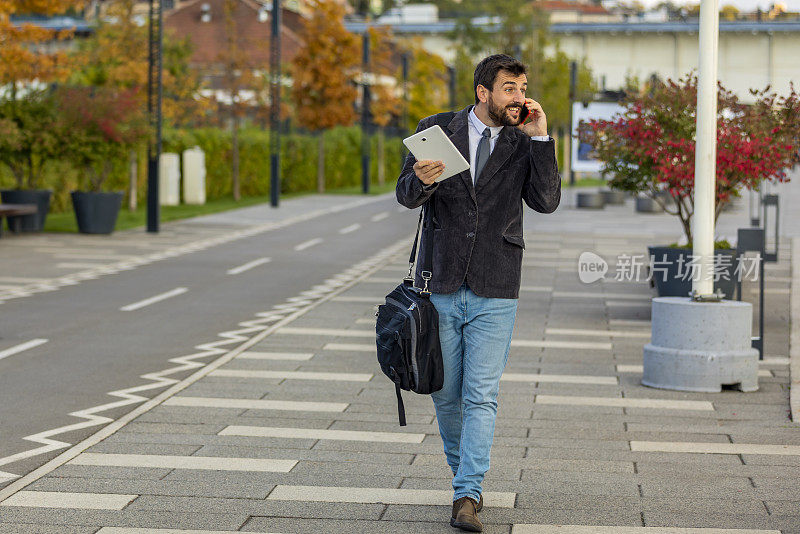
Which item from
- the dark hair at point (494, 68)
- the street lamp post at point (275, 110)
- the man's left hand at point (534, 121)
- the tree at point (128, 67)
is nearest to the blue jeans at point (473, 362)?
the man's left hand at point (534, 121)

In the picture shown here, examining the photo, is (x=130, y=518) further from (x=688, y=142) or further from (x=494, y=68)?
(x=688, y=142)

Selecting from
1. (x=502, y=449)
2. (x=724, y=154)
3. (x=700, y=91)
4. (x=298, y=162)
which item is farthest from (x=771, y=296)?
(x=298, y=162)

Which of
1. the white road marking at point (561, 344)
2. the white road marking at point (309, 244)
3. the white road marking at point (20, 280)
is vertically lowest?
the white road marking at point (561, 344)

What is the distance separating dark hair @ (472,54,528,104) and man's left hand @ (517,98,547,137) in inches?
5.4

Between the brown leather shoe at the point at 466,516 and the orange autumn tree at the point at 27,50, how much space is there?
19.1 meters

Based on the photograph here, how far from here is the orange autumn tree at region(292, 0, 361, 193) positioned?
43406mm

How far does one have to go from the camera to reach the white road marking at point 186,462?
21.6ft

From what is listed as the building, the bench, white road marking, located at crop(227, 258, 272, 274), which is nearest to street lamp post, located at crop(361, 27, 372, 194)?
the building

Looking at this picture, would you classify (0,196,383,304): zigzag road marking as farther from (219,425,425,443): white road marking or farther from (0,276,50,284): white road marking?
(219,425,425,443): white road marking

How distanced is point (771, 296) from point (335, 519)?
1036 cm

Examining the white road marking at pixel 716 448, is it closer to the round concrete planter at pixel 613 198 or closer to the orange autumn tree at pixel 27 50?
the orange autumn tree at pixel 27 50

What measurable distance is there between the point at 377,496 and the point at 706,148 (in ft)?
14.9

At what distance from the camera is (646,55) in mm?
59219

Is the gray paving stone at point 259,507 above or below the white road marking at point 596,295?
below
